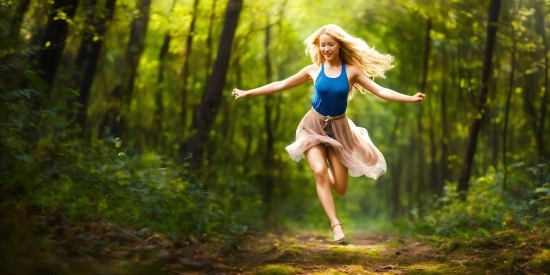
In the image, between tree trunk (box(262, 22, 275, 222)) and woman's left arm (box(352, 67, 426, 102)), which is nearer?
woman's left arm (box(352, 67, 426, 102))

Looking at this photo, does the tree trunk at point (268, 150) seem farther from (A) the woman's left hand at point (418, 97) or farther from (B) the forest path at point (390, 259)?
(A) the woman's left hand at point (418, 97)

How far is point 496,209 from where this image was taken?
466 inches

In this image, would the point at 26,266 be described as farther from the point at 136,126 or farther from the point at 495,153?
the point at 136,126

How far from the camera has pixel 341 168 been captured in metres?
9.44

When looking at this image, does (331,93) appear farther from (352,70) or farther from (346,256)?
(346,256)

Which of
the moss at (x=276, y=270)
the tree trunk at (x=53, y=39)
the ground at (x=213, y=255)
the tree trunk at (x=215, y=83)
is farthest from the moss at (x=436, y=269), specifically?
the tree trunk at (x=215, y=83)

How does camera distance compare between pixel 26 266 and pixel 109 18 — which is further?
pixel 109 18

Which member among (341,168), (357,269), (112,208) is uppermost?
(341,168)

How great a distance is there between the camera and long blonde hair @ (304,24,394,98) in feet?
29.9

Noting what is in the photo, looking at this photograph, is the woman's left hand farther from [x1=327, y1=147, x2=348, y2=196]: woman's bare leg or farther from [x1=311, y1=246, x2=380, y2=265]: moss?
[x1=311, y1=246, x2=380, y2=265]: moss

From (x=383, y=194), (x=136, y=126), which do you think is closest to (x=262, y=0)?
(x=136, y=126)

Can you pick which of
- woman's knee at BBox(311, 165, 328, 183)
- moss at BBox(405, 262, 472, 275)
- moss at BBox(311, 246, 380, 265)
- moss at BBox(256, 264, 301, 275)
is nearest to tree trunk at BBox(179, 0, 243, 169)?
woman's knee at BBox(311, 165, 328, 183)

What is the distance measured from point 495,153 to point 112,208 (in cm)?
1311

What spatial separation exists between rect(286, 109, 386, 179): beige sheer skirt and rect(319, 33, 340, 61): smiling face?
0.81 metres
